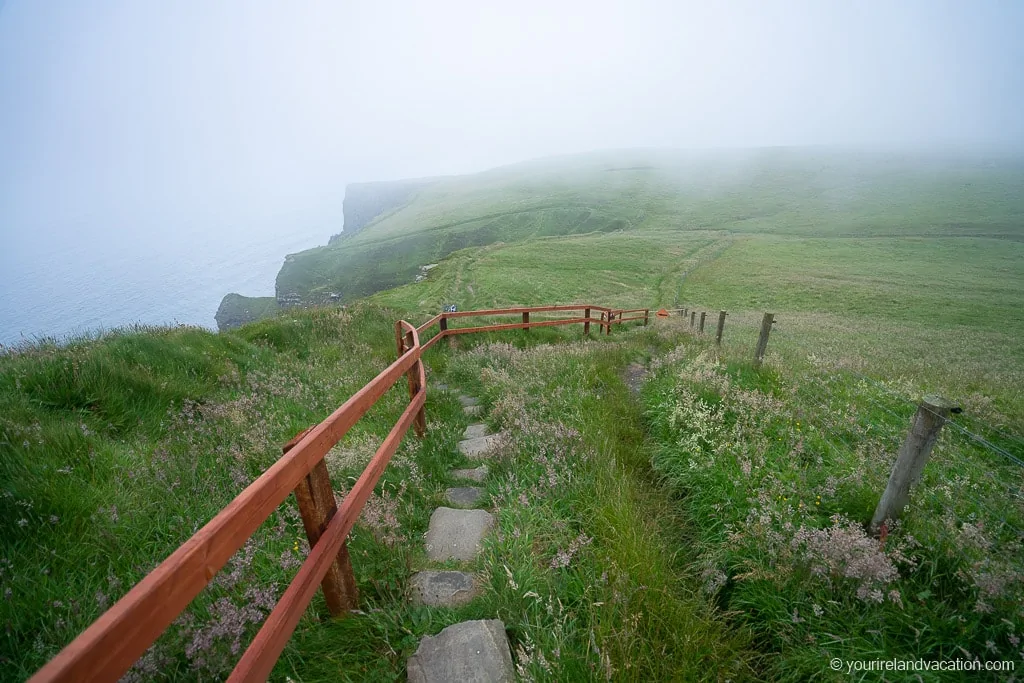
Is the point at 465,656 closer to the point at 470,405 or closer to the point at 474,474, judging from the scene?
the point at 474,474

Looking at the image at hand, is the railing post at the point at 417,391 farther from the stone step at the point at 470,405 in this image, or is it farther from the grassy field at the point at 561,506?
the stone step at the point at 470,405

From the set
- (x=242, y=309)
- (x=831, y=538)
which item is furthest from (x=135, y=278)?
(x=831, y=538)

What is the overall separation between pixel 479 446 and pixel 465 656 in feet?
9.09

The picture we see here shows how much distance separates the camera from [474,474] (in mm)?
4531

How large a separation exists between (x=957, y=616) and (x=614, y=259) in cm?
5552

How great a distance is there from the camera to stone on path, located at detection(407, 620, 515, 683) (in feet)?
7.68

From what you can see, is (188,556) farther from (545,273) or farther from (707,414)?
(545,273)

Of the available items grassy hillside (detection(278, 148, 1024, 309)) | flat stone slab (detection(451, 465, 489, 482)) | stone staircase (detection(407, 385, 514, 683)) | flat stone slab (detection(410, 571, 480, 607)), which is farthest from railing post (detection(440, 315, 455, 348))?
grassy hillside (detection(278, 148, 1024, 309))

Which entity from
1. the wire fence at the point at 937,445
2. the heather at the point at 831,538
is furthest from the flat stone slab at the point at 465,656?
the wire fence at the point at 937,445

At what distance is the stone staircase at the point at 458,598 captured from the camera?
237cm

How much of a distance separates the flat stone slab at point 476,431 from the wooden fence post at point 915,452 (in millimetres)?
4008

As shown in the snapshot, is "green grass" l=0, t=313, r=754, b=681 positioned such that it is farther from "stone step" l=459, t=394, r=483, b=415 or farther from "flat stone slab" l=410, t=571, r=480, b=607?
"stone step" l=459, t=394, r=483, b=415

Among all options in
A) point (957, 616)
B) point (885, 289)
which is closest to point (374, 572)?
point (957, 616)

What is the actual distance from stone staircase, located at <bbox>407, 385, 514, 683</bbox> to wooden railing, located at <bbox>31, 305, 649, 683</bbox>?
0.55m
